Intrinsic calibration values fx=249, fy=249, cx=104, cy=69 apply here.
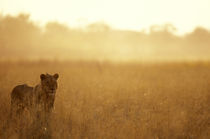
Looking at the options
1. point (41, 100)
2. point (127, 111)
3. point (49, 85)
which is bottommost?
point (127, 111)

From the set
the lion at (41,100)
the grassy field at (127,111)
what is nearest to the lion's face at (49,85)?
the lion at (41,100)

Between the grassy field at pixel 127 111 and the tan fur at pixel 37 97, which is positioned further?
the grassy field at pixel 127 111

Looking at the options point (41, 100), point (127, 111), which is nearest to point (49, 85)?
point (41, 100)

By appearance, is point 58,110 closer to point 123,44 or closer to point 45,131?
point 45,131

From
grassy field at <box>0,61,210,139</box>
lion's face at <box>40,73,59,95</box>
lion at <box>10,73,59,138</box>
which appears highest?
lion's face at <box>40,73,59,95</box>

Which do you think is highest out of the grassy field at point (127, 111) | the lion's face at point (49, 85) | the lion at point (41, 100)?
the lion's face at point (49, 85)

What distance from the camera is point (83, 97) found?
7.39m

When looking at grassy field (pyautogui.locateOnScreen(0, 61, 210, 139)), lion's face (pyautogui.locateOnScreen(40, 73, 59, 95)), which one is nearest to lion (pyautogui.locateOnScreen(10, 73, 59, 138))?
lion's face (pyautogui.locateOnScreen(40, 73, 59, 95))

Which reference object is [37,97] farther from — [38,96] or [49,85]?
[49,85]

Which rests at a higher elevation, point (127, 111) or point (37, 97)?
point (37, 97)

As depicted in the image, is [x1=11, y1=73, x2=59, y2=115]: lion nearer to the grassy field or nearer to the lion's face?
the lion's face

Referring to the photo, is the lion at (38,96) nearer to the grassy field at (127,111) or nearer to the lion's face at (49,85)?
the lion's face at (49,85)

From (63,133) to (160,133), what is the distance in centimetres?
189

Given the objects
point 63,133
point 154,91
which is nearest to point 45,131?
point 63,133
